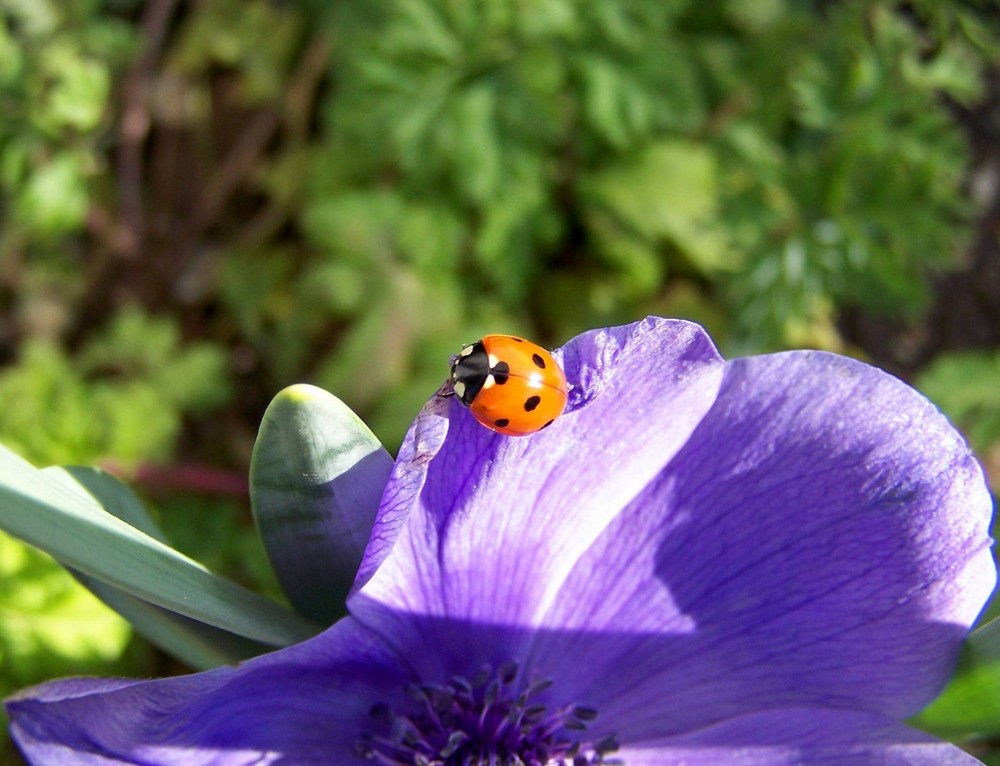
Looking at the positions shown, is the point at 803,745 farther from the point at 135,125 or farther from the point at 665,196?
the point at 135,125

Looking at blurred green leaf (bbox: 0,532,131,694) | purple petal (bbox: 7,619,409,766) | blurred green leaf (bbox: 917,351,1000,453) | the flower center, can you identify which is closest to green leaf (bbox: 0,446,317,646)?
purple petal (bbox: 7,619,409,766)

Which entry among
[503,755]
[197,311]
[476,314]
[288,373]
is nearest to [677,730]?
[503,755]

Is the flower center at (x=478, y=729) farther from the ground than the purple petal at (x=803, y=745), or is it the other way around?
the flower center at (x=478, y=729)

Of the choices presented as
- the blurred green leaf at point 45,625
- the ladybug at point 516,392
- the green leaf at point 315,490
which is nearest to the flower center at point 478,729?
the green leaf at point 315,490

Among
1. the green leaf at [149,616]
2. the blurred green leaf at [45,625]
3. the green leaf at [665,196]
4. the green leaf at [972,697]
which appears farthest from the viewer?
the green leaf at [665,196]

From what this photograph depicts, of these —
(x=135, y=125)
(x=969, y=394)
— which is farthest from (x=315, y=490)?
(x=135, y=125)

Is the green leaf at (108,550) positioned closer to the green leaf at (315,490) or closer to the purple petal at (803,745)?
the green leaf at (315,490)
